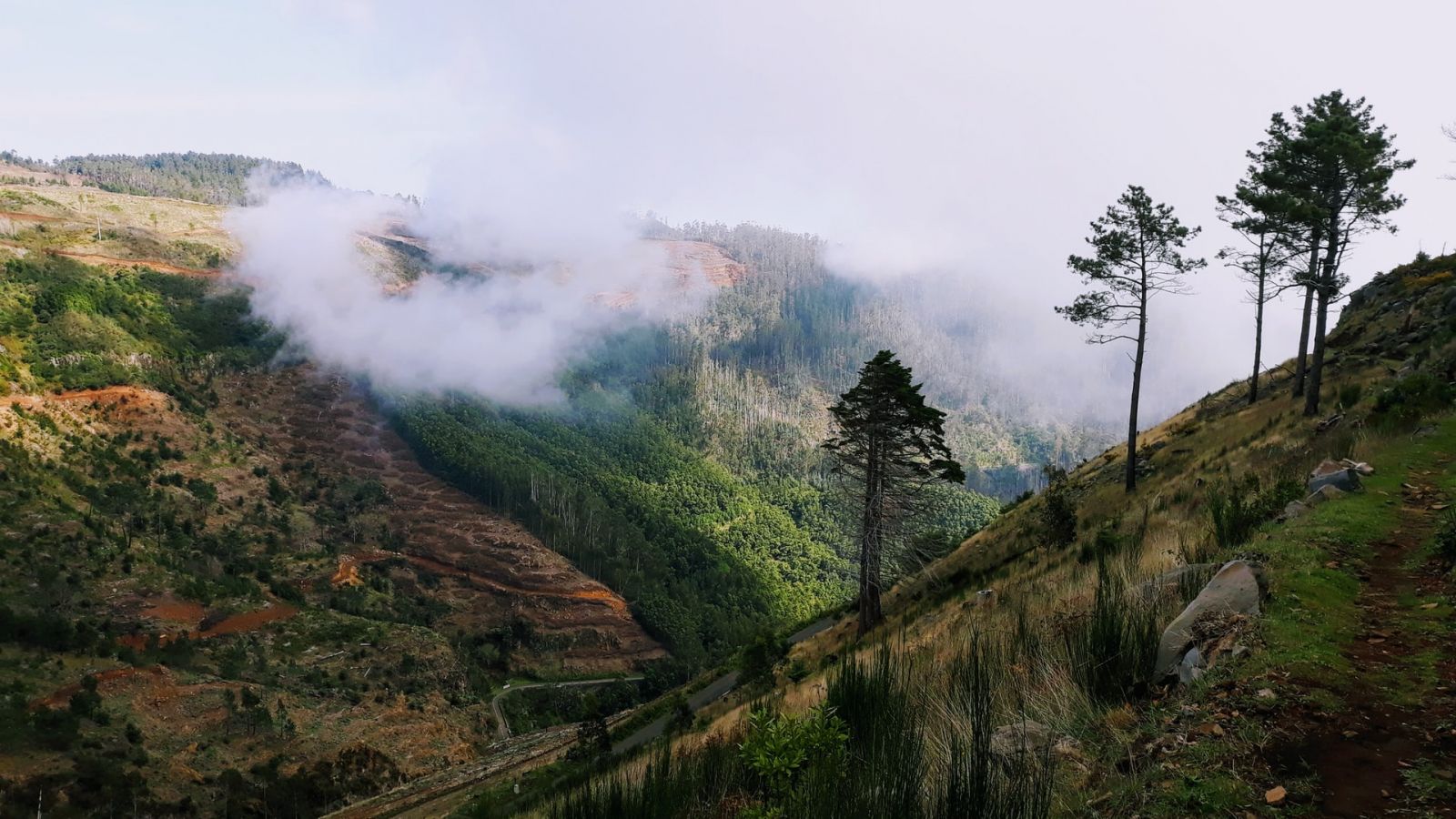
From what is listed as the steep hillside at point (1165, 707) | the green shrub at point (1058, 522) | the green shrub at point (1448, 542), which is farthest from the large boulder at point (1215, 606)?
the green shrub at point (1058, 522)

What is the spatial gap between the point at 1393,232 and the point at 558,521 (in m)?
114

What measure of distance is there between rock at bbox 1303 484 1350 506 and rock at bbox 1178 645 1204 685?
212 inches

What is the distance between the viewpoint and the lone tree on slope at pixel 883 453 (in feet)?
76.0

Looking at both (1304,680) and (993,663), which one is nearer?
(1304,680)

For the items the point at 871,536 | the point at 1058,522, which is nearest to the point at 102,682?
the point at 871,536

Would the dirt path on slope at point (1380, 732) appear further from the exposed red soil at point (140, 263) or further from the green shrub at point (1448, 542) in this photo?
the exposed red soil at point (140, 263)

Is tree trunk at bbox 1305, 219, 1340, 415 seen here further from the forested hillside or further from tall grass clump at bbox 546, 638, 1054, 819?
the forested hillside

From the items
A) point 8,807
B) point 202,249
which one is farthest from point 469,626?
point 202,249

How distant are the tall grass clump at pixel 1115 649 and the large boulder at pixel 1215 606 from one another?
0.09 m

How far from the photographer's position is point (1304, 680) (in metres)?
3.46

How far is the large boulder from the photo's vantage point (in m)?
4.14

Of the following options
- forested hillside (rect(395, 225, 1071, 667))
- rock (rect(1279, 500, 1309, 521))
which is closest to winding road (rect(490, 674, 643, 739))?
forested hillside (rect(395, 225, 1071, 667))

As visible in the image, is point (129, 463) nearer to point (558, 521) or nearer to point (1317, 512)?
point (558, 521)

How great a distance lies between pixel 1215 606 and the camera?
4516 millimetres
